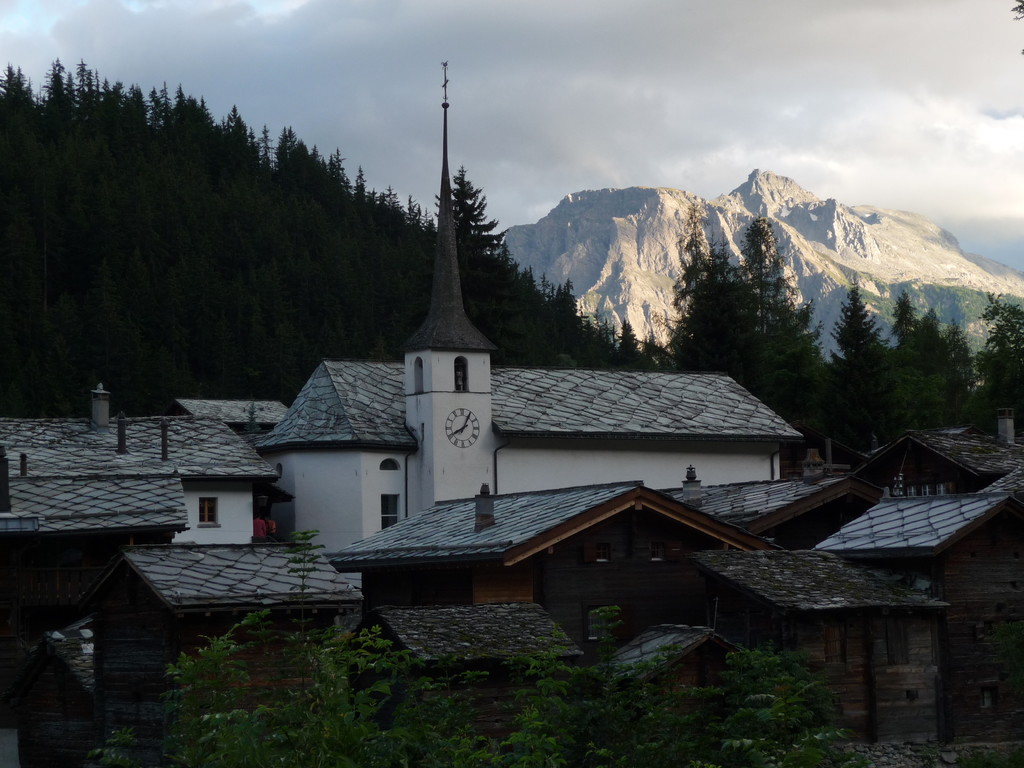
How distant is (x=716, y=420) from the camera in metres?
50.2

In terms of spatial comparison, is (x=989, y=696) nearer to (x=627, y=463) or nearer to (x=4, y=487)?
(x=4, y=487)

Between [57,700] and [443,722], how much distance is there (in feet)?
39.1

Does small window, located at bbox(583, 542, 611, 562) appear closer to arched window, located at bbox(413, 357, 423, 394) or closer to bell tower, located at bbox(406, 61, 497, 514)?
bell tower, located at bbox(406, 61, 497, 514)

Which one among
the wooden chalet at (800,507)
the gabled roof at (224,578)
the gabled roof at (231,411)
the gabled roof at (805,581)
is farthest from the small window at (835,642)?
the gabled roof at (231,411)

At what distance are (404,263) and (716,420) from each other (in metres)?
81.4

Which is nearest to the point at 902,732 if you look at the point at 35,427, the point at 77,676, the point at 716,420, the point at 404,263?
the point at 77,676

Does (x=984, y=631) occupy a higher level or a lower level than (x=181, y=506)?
lower

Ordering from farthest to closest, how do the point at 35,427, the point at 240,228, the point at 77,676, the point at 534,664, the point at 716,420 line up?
the point at 240,228
the point at 716,420
the point at 35,427
the point at 77,676
the point at 534,664

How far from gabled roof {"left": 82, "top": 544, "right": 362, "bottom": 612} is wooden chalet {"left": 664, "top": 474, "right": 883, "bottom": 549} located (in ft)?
45.2

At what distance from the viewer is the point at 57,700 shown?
84.4 ft

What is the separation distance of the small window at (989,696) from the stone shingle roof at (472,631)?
29.5 feet

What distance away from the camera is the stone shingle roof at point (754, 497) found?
34.2m

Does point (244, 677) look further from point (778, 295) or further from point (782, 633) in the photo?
point (778, 295)

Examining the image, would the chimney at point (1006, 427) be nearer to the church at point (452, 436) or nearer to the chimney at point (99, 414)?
the church at point (452, 436)
